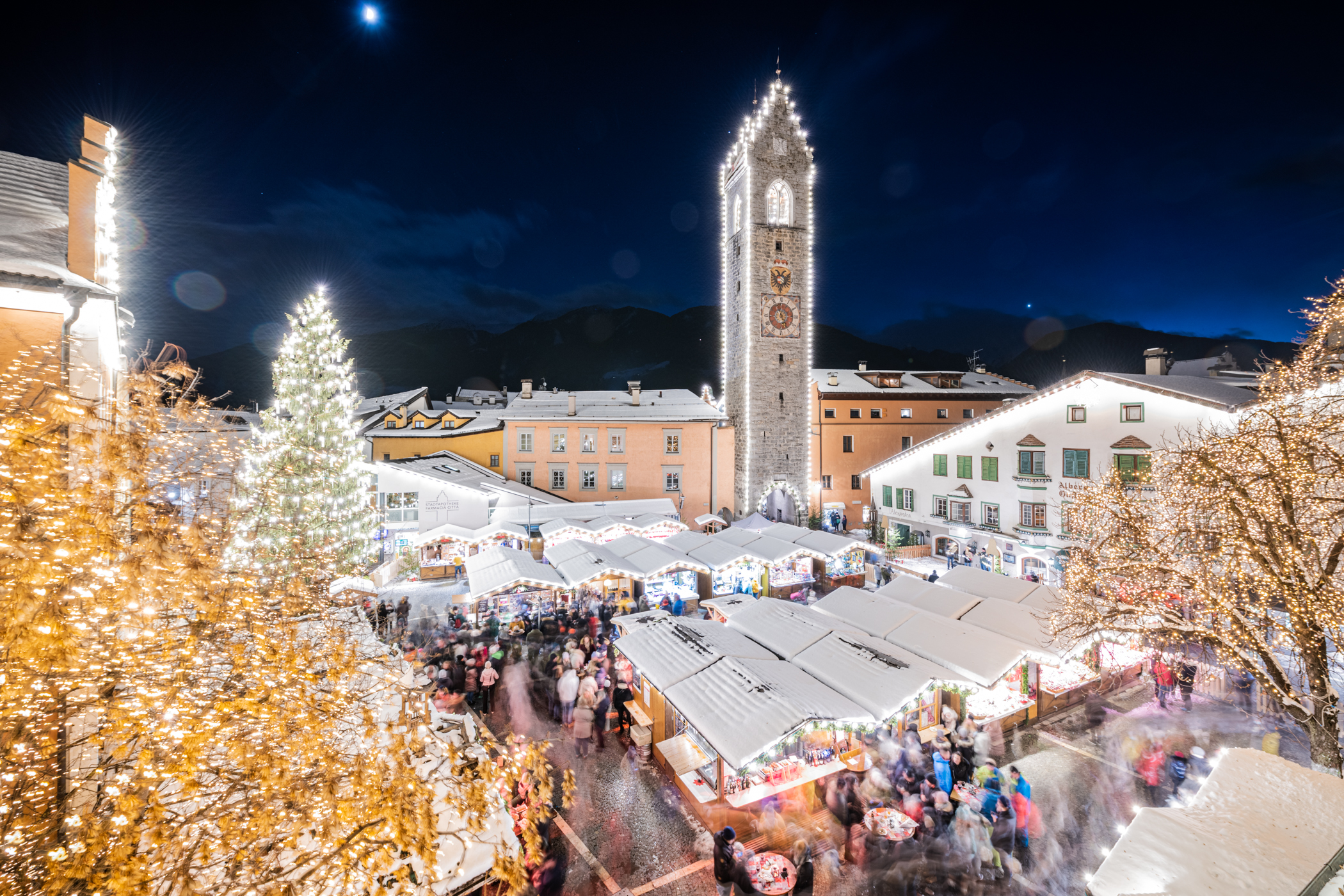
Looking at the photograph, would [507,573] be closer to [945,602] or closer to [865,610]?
[865,610]

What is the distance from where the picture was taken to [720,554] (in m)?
17.9

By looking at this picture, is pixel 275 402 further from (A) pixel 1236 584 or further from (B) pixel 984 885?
(A) pixel 1236 584

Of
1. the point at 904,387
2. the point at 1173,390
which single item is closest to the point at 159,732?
the point at 1173,390

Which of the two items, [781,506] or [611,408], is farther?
[611,408]

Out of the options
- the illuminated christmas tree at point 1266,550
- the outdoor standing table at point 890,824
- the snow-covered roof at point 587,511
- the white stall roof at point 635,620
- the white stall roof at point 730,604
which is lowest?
the outdoor standing table at point 890,824

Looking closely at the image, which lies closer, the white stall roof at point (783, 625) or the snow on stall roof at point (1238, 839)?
the snow on stall roof at point (1238, 839)

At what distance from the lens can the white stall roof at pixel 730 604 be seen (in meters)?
12.8

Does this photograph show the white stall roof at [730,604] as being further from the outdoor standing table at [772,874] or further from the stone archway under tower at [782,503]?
the stone archway under tower at [782,503]

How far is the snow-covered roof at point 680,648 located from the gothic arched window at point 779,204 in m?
25.2

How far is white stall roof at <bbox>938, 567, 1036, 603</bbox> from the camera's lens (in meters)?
13.1

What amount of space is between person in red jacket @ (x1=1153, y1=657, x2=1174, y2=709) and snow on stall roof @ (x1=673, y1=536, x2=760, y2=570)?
10.2 meters

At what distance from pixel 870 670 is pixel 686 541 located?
11078 mm

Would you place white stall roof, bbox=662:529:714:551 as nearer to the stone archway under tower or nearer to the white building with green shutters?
the stone archway under tower

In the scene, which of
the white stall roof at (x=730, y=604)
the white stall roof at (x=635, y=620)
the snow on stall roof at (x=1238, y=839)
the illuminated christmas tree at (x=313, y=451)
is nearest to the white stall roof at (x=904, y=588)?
the white stall roof at (x=730, y=604)
